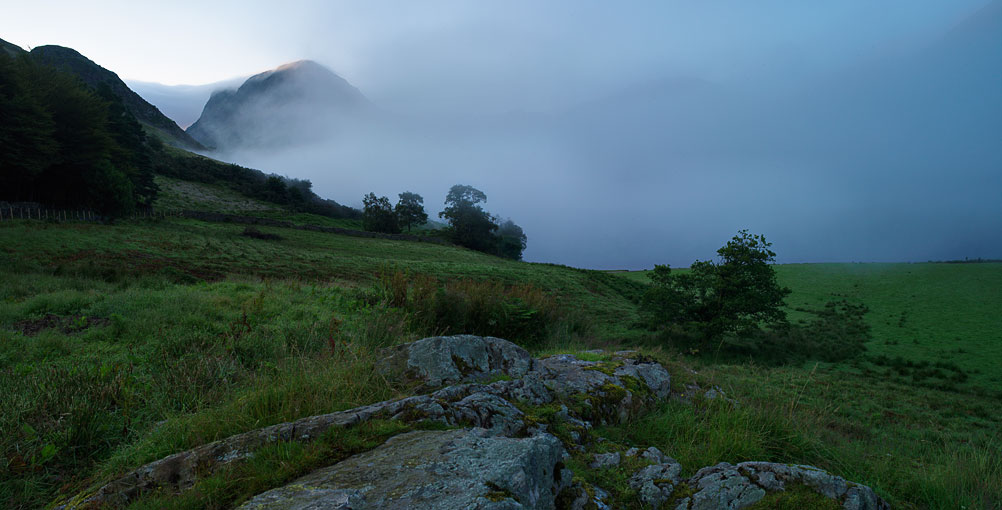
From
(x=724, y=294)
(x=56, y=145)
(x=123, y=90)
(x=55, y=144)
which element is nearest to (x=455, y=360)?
(x=724, y=294)

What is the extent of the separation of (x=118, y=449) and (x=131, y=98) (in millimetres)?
246485

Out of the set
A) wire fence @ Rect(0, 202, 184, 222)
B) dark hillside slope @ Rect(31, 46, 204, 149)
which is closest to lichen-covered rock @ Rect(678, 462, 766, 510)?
wire fence @ Rect(0, 202, 184, 222)

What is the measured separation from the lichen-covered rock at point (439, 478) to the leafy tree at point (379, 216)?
2740 inches

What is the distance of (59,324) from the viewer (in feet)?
24.6

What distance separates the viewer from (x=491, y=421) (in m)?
3.03

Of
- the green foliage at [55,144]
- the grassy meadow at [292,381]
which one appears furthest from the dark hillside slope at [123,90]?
the grassy meadow at [292,381]

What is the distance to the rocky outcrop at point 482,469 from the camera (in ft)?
6.18

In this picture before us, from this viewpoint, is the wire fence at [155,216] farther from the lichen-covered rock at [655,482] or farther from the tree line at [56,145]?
the lichen-covered rock at [655,482]

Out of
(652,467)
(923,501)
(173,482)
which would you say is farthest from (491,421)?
(923,501)

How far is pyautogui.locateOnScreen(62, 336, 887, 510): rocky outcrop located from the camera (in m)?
1.88

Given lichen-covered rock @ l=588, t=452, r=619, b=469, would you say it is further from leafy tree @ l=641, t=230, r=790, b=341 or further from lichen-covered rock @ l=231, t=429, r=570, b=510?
leafy tree @ l=641, t=230, r=790, b=341

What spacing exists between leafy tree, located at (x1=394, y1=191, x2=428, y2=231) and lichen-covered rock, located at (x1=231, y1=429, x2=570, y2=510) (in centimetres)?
7153

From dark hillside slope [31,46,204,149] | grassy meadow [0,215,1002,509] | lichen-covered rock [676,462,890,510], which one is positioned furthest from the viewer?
dark hillside slope [31,46,204,149]

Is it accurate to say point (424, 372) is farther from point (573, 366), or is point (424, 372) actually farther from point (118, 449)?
point (118, 449)
